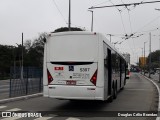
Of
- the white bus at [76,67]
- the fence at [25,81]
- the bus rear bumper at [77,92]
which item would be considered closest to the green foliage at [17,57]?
the fence at [25,81]

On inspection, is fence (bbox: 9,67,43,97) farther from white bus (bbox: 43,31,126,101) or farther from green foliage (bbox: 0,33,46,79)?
green foliage (bbox: 0,33,46,79)

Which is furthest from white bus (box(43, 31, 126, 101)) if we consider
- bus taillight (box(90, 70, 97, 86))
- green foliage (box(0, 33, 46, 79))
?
green foliage (box(0, 33, 46, 79))

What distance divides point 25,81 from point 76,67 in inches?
331

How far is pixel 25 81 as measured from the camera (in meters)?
23.1

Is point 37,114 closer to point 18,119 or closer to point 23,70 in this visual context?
point 18,119

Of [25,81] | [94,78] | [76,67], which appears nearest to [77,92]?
[94,78]

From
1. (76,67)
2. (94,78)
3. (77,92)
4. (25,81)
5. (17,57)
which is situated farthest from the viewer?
(17,57)

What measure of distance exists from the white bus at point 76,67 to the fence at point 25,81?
19.2 feet

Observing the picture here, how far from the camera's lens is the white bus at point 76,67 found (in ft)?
49.4

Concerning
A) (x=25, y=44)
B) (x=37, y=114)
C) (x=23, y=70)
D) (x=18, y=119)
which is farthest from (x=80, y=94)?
(x=25, y=44)

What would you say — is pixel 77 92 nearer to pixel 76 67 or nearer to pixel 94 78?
pixel 94 78

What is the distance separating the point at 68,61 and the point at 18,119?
3.67 m

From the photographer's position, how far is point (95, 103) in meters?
19.0

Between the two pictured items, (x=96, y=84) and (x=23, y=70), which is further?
(x=23, y=70)
